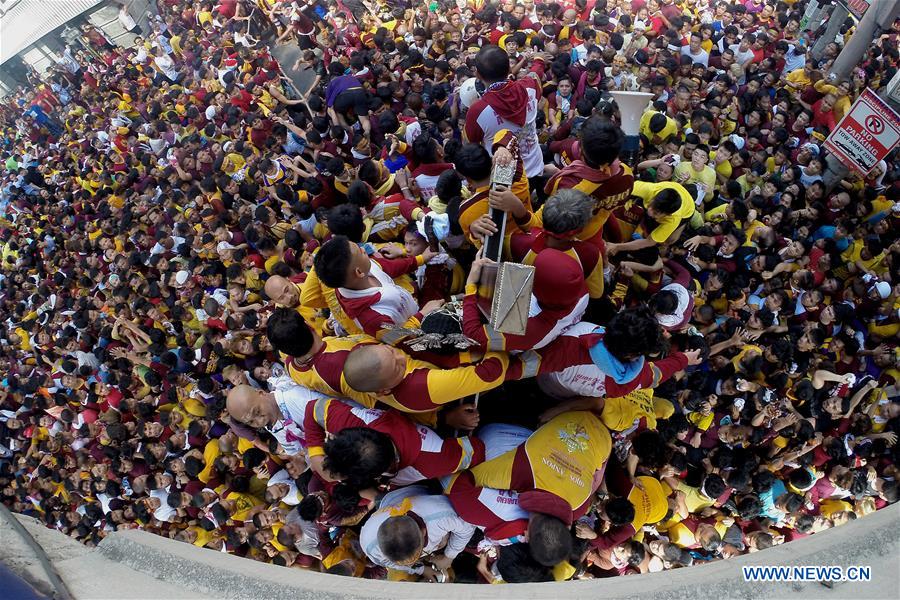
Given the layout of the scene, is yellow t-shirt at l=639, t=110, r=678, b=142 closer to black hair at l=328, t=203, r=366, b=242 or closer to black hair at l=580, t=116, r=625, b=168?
black hair at l=580, t=116, r=625, b=168

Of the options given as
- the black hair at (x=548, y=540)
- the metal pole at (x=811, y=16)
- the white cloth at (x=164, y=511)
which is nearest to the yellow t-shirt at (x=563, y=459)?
the black hair at (x=548, y=540)

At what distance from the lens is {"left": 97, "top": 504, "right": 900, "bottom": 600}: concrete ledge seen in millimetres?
2070

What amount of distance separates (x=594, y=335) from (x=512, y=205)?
0.89 m

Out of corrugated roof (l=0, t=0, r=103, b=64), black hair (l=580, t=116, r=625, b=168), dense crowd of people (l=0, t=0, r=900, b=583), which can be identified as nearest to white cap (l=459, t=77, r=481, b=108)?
dense crowd of people (l=0, t=0, r=900, b=583)

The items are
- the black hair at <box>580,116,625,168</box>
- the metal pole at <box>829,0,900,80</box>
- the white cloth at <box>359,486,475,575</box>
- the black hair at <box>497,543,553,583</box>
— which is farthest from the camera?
the metal pole at <box>829,0,900,80</box>

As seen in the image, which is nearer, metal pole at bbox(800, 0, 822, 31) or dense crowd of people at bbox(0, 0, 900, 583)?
dense crowd of people at bbox(0, 0, 900, 583)

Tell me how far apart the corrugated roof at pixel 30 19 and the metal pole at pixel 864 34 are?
16209mm

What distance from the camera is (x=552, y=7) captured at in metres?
6.45

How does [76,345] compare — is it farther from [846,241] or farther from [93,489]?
[846,241]

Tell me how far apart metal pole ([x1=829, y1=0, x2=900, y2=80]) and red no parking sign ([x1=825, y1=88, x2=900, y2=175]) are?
60.3 inches

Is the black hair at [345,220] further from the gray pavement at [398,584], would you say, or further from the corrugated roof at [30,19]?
the corrugated roof at [30,19]

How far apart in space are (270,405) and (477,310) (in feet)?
4.88

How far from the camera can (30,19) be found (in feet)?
45.3

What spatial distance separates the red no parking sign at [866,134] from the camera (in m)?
3.78
